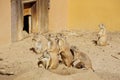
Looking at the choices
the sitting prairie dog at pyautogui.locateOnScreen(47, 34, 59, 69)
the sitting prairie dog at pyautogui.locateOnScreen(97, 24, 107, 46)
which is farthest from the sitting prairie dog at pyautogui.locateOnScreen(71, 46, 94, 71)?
the sitting prairie dog at pyautogui.locateOnScreen(97, 24, 107, 46)

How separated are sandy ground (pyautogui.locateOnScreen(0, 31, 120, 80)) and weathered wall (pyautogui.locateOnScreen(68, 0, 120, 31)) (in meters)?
0.35

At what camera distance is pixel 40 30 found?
11789 mm

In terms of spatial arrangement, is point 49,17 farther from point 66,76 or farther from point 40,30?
point 66,76

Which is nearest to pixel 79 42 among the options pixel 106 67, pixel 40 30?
pixel 40 30

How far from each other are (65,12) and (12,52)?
323 cm

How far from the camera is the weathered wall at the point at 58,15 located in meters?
12.2

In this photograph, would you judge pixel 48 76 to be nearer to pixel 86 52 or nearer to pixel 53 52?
pixel 53 52

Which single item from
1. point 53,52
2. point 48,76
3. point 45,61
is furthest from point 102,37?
point 48,76

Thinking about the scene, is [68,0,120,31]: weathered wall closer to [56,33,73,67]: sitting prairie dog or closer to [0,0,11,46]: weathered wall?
[0,0,11,46]: weathered wall

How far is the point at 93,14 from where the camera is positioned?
492 inches

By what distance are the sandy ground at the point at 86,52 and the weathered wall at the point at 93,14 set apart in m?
0.35

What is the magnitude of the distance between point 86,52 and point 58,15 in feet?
7.96

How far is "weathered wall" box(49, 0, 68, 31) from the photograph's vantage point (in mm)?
12156

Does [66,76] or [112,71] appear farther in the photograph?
[112,71]
